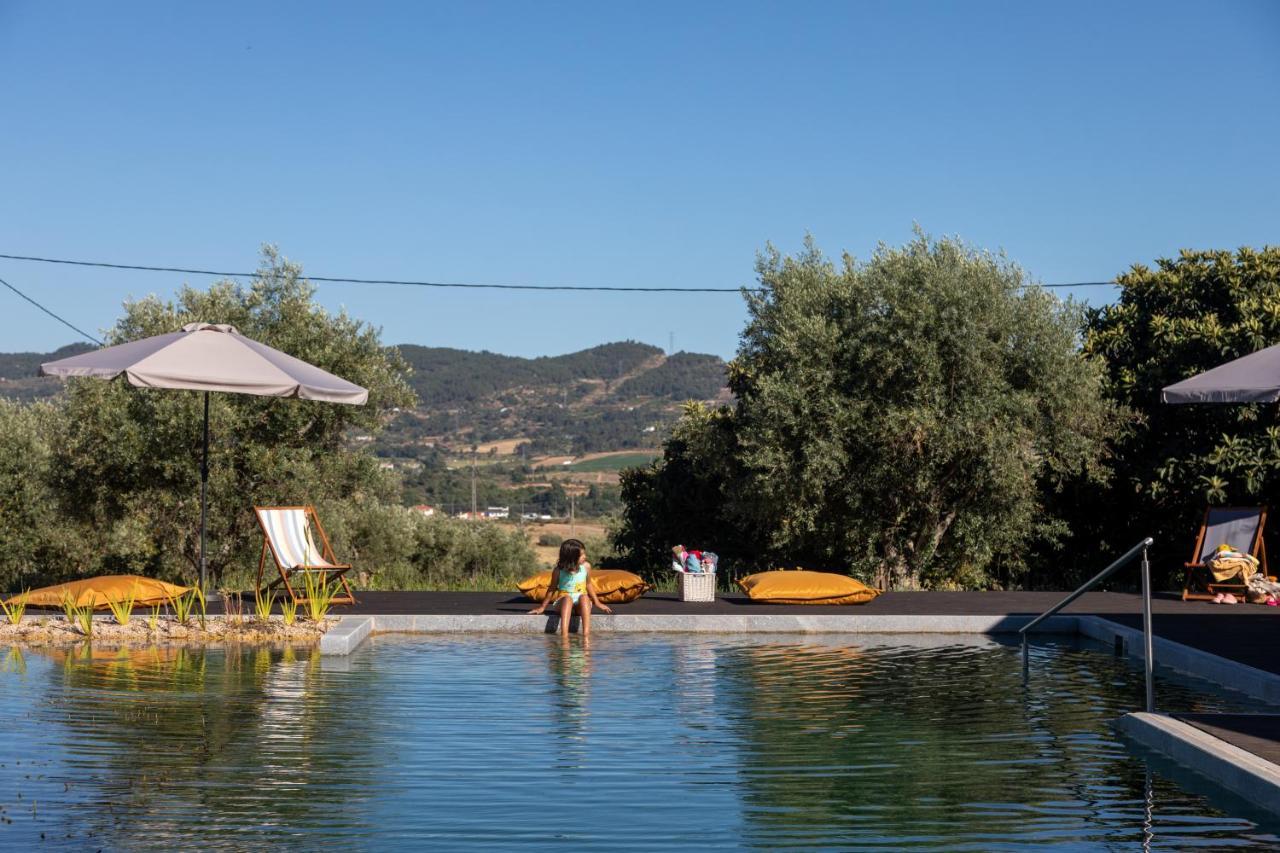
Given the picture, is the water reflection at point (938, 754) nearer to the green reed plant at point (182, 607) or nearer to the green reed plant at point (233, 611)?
the green reed plant at point (233, 611)

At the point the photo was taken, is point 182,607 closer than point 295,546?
Yes

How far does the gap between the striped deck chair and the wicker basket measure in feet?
11.2

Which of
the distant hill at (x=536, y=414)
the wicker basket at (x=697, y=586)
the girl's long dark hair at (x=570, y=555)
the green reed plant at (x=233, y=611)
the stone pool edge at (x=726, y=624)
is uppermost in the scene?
the distant hill at (x=536, y=414)

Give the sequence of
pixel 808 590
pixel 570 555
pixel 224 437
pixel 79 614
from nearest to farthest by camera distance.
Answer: pixel 79 614, pixel 570 555, pixel 808 590, pixel 224 437

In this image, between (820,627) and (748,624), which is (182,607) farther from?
(820,627)

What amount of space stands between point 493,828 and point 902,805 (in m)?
1.76

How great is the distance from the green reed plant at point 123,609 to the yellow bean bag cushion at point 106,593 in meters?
0.02

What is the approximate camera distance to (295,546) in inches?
531

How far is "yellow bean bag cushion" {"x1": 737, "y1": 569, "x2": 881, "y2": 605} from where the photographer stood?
45.3 ft

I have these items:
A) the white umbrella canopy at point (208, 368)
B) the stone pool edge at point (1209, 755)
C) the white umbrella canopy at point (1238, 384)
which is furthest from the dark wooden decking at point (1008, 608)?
the stone pool edge at point (1209, 755)

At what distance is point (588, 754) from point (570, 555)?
5.42 m

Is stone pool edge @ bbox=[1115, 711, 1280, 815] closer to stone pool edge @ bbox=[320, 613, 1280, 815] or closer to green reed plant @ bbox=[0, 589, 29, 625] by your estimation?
stone pool edge @ bbox=[320, 613, 1280, 815]

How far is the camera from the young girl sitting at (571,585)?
39.7 ft

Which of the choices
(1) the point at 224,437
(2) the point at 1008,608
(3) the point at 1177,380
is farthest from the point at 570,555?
(3) the point at 1177,380
